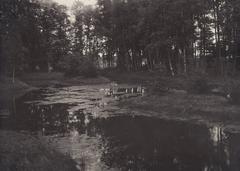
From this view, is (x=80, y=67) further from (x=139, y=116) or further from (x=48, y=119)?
(x=139, y=116)

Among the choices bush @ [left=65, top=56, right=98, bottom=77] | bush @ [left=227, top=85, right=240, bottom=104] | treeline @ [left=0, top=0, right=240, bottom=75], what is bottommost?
bush @ [left=227, top=85, right=240, bottom=104]

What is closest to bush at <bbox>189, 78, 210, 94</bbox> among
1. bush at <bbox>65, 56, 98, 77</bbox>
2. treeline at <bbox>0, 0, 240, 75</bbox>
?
treeline at <bbox>0, 0, 240, 75</bbox>

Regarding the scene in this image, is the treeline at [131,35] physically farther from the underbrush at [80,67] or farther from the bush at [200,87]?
the bush at [200,87]

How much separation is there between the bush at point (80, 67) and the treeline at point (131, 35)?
21 cm

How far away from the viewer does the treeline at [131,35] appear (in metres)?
50.7

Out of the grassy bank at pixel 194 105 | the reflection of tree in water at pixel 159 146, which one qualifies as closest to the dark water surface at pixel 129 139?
the reflection of tree in water at pixel 159 146

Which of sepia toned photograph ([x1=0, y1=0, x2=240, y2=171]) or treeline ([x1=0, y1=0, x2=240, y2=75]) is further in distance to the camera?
treeline ([x1=0, y1=0, x2=240, y2=75])

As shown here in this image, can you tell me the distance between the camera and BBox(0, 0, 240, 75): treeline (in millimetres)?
50688

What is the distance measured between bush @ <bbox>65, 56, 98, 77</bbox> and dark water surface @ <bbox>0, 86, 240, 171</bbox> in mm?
33931

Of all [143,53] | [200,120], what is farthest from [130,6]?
[200,120]

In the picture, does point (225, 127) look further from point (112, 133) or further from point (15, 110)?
point (15, 110)

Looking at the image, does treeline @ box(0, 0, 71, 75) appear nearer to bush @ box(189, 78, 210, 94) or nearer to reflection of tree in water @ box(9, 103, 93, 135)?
reflection of tree in water @ box(9, 103, 93, 135)

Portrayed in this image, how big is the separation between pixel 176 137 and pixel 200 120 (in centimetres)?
404

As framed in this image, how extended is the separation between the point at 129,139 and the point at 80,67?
46.1m
